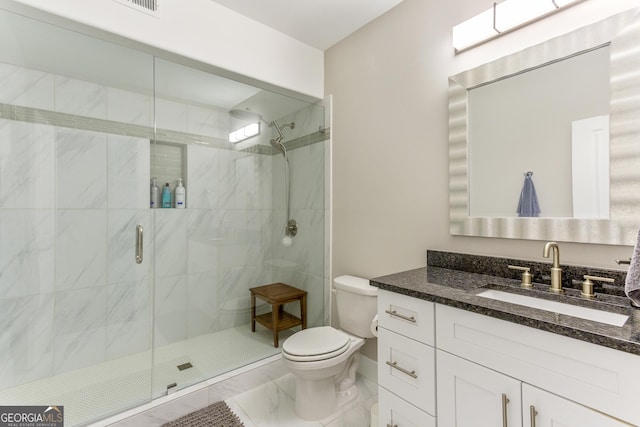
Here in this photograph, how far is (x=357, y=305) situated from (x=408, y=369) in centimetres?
73

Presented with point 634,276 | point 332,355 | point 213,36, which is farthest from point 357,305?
point 213,36

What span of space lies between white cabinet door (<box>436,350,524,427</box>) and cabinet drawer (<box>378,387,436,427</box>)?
0.07 m

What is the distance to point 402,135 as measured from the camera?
72.3 inches

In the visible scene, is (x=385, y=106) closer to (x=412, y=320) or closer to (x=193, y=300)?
(x=412, y=320)

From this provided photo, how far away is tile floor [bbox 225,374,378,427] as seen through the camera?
65.4 inches

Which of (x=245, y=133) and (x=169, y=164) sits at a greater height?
(x=245, y=133)

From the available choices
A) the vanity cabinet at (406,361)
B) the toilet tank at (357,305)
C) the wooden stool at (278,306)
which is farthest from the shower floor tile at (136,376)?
the vanity cabinet at (406,361)

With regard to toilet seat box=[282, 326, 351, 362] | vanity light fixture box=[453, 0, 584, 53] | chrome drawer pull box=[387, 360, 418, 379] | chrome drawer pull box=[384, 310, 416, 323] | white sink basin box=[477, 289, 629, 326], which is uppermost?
vanity light fixture box=[453, 0, 584, 53]

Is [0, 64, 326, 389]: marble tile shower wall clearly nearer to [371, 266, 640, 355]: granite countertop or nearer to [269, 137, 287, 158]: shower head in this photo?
[269, 137, 287, 158]: shower head

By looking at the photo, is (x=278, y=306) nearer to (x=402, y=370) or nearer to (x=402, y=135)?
(x=402, y=370)

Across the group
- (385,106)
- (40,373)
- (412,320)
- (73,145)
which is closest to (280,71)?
(385,106)

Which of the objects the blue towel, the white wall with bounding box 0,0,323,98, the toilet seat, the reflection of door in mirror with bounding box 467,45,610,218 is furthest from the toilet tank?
the white wall with bounding box 0,0,323,98

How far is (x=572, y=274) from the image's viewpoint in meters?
1.17

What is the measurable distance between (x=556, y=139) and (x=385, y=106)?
3.20 ft
